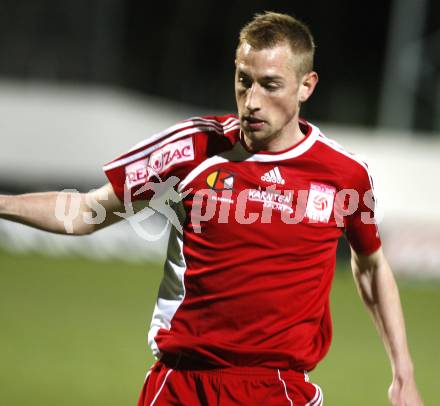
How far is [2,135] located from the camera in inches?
644

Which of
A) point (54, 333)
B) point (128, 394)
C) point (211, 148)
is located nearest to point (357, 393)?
point (128, 394)

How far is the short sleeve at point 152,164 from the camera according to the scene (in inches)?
147

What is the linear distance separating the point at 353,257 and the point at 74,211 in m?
1.22

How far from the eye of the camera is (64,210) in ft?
12.1

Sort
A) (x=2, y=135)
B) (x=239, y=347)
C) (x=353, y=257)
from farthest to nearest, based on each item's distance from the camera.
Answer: (x=2, y=135) → (x=353, y=257) → (x=239, y=347)

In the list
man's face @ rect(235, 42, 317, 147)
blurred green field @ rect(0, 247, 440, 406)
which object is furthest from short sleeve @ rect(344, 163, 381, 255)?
blurred green field @ rect(0, 247, 440, 406)

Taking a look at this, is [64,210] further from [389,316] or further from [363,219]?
[389,316]

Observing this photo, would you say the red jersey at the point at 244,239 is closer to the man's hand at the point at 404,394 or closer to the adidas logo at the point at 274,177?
the adidas logo at the point at 274,177

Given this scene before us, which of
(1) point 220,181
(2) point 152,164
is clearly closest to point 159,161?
(2) point 152,164

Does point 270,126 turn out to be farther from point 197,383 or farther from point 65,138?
point 65,138

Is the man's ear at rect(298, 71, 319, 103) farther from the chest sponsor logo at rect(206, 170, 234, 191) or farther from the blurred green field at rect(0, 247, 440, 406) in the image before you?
the blurred green field at rect(0, 247, 440, 406)

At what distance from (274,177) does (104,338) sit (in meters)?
5.88

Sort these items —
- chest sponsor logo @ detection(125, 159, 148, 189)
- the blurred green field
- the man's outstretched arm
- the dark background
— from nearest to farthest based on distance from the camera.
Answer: the man's outstretched arm < chest sponsor logo @ detection(125, 159, 148, 189) < the blurred green field < the dark background
